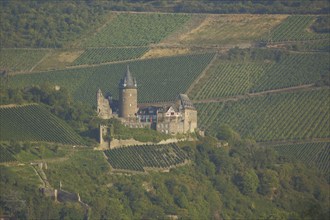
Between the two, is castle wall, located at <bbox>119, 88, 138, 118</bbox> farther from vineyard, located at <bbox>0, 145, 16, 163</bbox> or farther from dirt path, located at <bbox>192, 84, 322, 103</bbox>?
dirt path, located at <bbox>192, 84, 322, 103</bbox>

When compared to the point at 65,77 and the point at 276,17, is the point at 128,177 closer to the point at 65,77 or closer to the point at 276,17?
the point at 65,77

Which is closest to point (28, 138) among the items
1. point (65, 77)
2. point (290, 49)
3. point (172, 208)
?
point (172, 208)

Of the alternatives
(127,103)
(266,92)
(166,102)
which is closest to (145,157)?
(127,103)

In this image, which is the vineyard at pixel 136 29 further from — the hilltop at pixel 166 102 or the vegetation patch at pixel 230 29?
the vegetation patch at pixel 230 29

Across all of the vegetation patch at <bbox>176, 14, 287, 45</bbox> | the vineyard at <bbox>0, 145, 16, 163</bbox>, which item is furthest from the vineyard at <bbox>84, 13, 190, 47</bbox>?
the vineyard at <bbox>0, 145, 16, 163</bbox>

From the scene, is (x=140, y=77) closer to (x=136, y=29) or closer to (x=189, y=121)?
(x=189, y=121)

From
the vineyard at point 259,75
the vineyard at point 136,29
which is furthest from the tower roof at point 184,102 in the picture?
the vineyard at point 136,29
